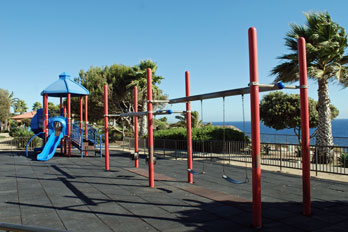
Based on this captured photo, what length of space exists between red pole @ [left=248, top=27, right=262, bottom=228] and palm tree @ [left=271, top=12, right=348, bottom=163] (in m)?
10.1

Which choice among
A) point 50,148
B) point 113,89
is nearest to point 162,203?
point 50,148

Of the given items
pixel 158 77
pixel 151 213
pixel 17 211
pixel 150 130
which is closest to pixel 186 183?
pixel 150 130

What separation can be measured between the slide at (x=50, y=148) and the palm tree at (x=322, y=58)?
41.7ft

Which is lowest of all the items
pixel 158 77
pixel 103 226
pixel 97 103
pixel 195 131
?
pixel 103 226

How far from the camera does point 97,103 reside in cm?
3312

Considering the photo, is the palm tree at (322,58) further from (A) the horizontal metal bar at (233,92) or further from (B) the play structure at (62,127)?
(B) the play structure at (62,127)

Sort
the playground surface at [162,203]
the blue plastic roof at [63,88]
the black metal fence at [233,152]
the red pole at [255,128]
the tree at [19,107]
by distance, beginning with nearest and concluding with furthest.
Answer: the red pole at [255,128], the playground surface at [162,203], the black metal fence at [233,152], the blue plastic roof at [63,88], the tree at [19,107]

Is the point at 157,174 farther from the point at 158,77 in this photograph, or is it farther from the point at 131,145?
the point at 158,77

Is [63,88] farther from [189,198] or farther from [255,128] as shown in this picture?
[255,128]

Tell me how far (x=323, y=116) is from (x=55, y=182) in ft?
43.9

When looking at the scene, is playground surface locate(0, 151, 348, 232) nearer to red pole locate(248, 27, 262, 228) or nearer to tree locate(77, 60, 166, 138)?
red pole locate(248, 27, 262, 228)

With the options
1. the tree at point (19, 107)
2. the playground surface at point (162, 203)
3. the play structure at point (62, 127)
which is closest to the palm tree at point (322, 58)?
the playground surface at point (162, 203)

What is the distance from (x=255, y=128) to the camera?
4.96 m

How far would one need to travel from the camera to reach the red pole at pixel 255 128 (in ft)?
16.0
